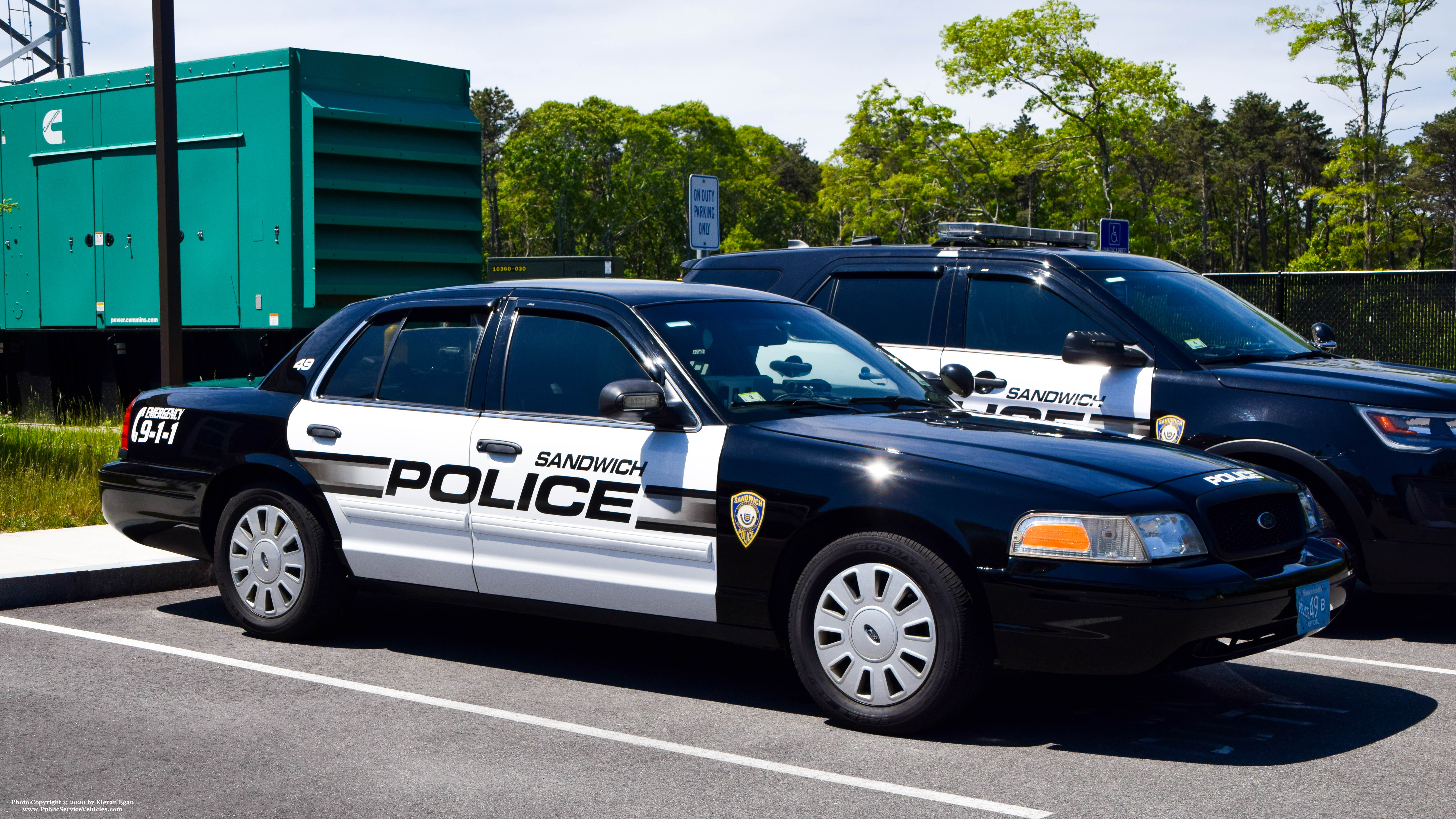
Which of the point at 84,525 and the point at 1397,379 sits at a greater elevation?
the point at 1397,379

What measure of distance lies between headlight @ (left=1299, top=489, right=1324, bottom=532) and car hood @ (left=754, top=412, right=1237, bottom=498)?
30 centimetres

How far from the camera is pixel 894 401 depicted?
6.13m

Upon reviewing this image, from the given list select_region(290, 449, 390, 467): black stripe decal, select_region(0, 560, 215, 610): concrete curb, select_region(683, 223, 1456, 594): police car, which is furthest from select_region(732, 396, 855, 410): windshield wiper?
select_region(0, 560, 215, 610): concrete curb

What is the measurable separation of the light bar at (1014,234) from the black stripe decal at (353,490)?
3.66 m

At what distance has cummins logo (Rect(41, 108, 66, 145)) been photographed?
1653 cm

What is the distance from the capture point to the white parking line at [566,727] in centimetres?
446

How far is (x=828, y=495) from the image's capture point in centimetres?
526

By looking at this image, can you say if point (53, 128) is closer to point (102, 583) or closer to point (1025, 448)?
point (102, 583)

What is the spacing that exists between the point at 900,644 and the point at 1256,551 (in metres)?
1.32

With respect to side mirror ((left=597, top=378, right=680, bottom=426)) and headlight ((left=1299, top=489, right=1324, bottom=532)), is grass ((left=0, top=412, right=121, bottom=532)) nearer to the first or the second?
side mirror ((left=597, top=378, right=680, bottom=426))

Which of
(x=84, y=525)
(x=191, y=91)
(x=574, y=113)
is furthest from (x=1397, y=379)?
(x=574, y=113)

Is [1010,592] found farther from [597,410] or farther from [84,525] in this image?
[84,525]

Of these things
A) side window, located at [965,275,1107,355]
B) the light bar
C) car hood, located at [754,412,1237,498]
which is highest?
the light bar

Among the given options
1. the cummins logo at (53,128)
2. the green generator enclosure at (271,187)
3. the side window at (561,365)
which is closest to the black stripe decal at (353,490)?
the side window at (561,365)
